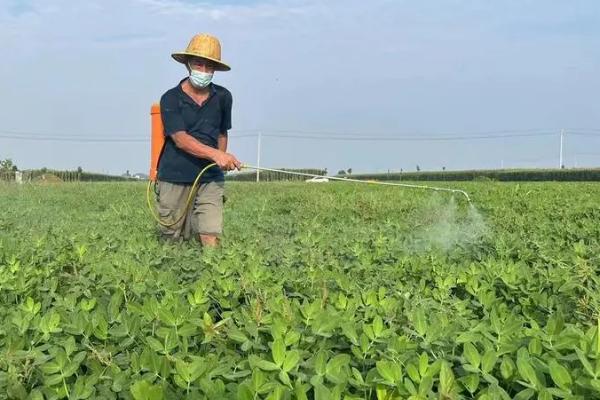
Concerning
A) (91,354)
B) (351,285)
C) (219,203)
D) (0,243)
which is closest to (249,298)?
(351,285)

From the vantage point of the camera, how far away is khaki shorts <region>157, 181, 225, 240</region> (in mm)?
→ 6160

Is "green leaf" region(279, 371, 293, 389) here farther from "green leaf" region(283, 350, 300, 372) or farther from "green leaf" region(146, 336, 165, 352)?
"green leaf" region(146, 336, 165, 352)

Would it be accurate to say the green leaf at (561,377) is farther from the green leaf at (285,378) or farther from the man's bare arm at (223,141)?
the man's bare arm at (223,141)

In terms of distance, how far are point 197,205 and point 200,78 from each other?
1.11 m

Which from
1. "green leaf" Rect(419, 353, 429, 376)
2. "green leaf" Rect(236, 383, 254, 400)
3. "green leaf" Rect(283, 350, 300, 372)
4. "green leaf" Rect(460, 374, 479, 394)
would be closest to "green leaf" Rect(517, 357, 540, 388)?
"green leaf" Rect(460, 374, 479, 394)

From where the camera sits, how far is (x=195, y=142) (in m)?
5.80

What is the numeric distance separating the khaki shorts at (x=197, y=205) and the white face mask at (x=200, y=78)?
87 centimetres

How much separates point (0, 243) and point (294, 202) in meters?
9.49

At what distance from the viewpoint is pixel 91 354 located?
7.00 ft

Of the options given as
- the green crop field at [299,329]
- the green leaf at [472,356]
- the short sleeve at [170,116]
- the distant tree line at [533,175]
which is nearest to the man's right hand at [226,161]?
the short sleeve at [170,116]

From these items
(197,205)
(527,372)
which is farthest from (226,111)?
(527,372)

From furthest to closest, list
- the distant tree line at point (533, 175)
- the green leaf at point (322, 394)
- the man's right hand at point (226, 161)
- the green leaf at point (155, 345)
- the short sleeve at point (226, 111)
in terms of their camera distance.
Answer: the distant tree line at point (533, 175), the short sleeve at point (226, 111), the man's right hand at point (226, 161), the green leaf at point (155, 345), the green leaf at point (322, 394)

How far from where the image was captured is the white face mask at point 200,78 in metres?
5.90

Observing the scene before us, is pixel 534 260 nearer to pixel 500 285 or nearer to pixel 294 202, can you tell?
pixel 500 285
